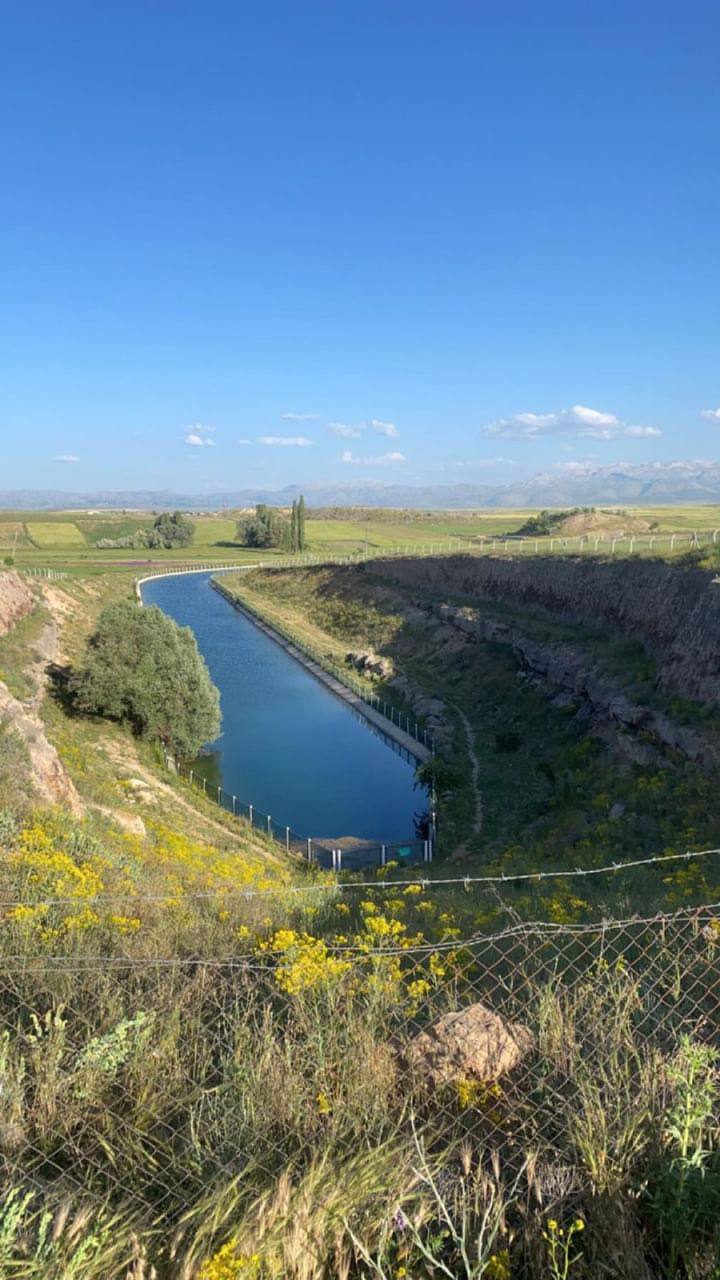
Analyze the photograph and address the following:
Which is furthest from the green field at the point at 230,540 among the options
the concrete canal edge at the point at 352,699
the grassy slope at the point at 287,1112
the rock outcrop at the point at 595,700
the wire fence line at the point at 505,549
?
the grassy slope at the point at 287,1112

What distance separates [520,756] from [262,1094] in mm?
22824

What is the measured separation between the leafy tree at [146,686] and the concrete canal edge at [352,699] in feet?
26.4

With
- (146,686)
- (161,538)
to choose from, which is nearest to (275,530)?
(161,538)

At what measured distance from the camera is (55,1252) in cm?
337

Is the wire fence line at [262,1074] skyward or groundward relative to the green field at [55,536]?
groundward

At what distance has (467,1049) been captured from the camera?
500 centimetres

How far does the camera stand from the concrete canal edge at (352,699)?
96.9ft

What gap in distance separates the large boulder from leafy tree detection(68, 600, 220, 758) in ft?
72.4

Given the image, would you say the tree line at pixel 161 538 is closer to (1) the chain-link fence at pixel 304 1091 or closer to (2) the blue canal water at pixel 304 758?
(2) the blue canal water at pixel 304 758

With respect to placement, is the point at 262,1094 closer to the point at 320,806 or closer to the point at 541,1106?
the point at 541,1106

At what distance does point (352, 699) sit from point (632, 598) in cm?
1518

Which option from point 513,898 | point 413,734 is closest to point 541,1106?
point 513,898

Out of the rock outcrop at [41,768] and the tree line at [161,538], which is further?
the tree line at [161,538]

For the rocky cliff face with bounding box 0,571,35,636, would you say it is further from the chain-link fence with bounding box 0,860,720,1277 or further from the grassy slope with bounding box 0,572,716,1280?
the chain-link fence with bounding box 0,860,720,1277
